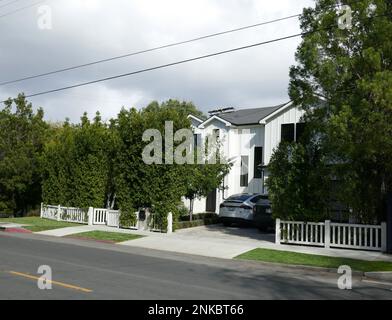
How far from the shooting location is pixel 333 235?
16.4 meters

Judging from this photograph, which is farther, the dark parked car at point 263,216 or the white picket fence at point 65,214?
the white picket fence at point 65,214

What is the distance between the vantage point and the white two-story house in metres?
29.8

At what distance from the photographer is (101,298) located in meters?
8.07

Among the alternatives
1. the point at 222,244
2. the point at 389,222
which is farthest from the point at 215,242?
the point at 389,222

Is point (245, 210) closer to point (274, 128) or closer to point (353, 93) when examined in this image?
point (353, 93)

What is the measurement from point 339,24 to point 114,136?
11479mm

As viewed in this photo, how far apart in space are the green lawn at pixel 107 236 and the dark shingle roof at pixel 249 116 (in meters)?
13.9

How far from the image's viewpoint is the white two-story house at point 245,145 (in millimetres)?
29766

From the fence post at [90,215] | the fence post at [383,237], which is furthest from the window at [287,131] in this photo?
the fence post at [383,237]

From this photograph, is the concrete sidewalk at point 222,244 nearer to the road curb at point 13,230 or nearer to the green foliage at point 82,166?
the green foliage at point 82,166

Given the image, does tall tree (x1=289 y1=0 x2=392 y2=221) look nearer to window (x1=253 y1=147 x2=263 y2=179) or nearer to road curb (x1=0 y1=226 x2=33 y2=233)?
road curb (x1=0 y1=226 x2=33 y2=233)

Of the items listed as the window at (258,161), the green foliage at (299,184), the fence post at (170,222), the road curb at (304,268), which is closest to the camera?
the road curb at (304,268)

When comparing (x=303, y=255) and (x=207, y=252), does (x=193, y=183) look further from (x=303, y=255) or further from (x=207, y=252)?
(x=303, y=255)

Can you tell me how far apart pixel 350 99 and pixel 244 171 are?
16.6 metres
